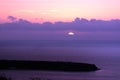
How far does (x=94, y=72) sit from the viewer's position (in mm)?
70188

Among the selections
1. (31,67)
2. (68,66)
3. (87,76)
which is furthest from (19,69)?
(87,76)

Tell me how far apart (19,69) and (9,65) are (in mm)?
3591

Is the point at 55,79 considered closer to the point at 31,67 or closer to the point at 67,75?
the point at 67,75

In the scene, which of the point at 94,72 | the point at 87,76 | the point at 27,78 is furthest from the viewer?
the point at 94,72

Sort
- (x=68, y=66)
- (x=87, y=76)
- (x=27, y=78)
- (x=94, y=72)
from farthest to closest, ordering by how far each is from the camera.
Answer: (x=68, y=66) → (x=94, y=72) → (x=87, y=76) → (x=27, y=78)

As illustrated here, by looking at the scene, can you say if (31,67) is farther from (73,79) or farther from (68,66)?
(73,79)

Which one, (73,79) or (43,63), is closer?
(73,79)

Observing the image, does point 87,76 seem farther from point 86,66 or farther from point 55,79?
point 86,66

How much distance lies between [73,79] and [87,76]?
15.2ft

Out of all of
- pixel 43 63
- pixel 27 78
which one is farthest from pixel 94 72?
pixel 27 78

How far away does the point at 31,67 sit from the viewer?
75.1 meters

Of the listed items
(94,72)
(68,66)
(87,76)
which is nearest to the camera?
(87,76)

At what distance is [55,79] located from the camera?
57.5 metres

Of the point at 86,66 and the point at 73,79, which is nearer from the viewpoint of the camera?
the point at 73,79
